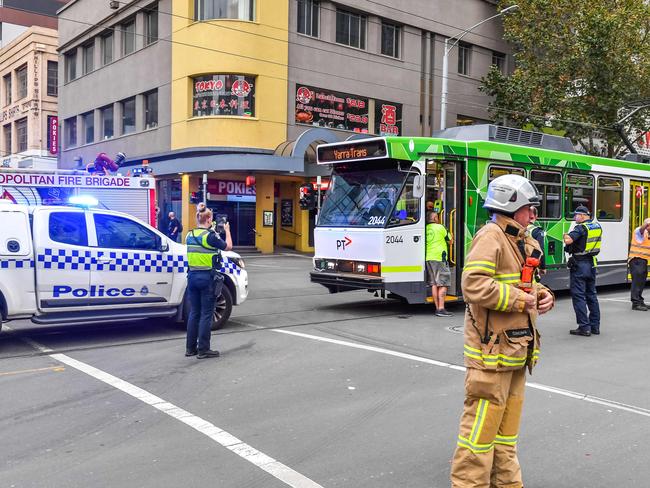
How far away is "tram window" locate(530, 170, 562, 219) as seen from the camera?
13594mm

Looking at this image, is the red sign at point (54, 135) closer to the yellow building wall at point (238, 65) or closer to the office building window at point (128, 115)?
the office building window at point (128, 115)

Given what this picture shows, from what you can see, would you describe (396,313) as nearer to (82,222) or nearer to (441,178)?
(441,178)

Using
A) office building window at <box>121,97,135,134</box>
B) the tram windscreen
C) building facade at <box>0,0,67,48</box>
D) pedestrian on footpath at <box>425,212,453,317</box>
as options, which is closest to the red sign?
office building window at <box>121,97,135,134</box>

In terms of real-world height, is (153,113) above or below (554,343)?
above

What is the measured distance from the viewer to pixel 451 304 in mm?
13195

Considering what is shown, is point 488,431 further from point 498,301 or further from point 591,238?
point 591,238

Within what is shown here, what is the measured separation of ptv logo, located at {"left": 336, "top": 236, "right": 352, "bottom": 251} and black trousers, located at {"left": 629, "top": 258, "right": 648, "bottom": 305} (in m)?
5.56

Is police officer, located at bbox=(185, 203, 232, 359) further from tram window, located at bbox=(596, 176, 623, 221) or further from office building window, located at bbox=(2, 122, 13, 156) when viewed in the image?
office building window, located at bbox=(2, 122, 13, 156)

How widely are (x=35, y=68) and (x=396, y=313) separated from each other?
42.0 metres

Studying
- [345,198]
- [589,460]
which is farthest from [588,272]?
[589,460]

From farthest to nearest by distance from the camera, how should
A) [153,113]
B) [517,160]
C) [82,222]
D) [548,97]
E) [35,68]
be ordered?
[35,68] → [153,113] → [548,97] → [517,160] → [82,222]

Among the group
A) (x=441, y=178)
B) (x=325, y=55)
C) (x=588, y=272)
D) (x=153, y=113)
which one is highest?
(x=325, y=55)

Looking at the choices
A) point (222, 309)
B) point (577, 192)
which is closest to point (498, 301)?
point (222, 309)

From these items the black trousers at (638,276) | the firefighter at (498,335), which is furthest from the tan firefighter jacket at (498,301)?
the black trousers at (638,276)
